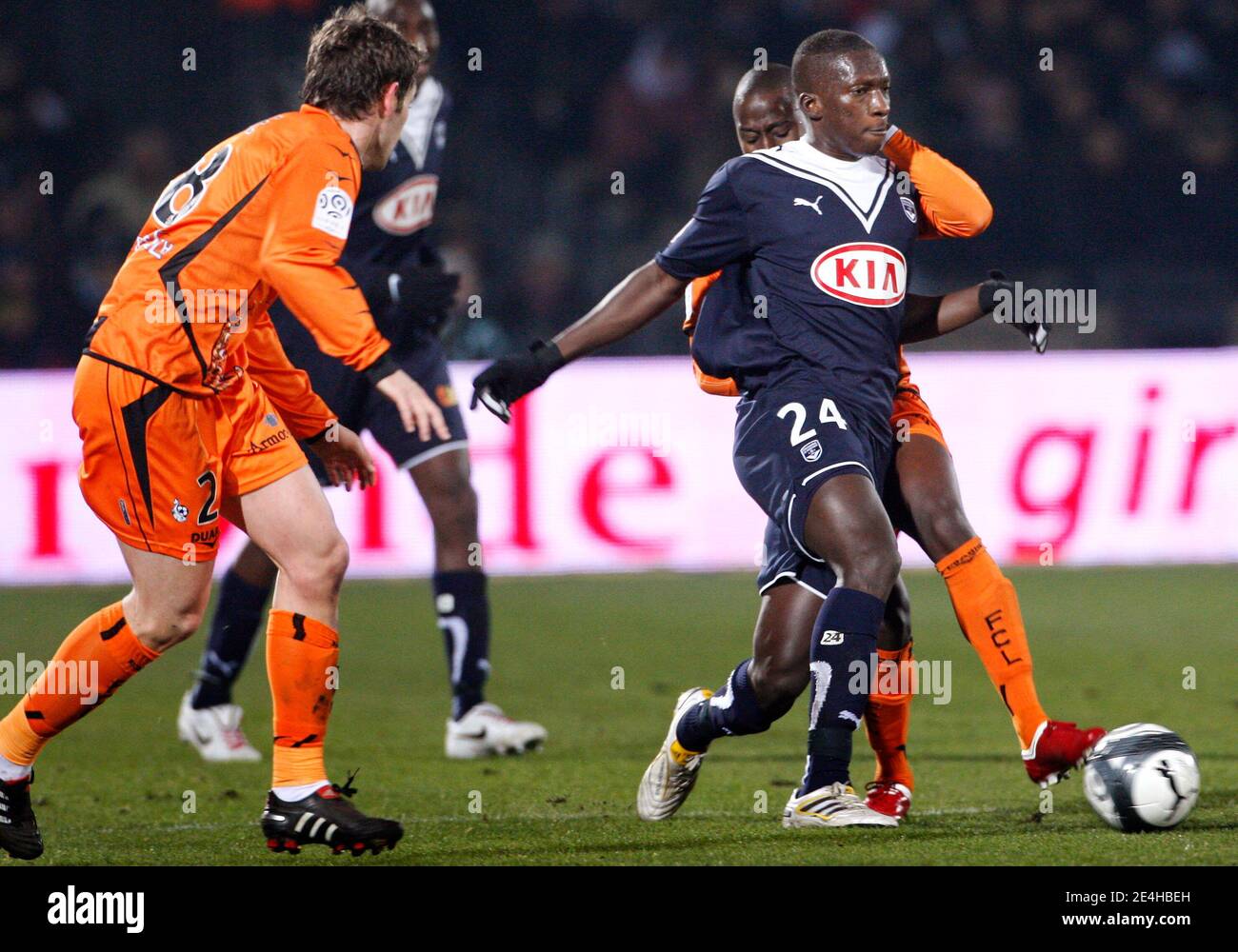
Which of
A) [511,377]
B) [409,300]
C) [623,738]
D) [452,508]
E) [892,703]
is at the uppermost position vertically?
[409,300]

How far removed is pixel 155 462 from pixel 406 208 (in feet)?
8.37

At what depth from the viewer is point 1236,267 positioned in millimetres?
11945

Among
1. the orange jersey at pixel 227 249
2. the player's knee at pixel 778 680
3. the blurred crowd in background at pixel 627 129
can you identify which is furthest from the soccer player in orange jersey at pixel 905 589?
the blurred crowd in background at pixel 627 129

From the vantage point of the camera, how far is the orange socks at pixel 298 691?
4191 millimetres

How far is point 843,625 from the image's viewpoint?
4.22m

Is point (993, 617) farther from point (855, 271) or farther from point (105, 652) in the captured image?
point (105, 652)

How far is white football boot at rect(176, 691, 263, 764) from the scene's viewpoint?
19.8ft

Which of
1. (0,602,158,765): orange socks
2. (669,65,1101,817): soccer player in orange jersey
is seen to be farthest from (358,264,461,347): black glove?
(0,602,158,765): orange socks

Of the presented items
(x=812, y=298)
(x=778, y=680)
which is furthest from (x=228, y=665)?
(x=812, y=298)

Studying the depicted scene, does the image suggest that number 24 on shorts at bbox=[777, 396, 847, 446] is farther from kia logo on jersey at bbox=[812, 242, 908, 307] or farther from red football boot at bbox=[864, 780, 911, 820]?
red football boot at bbox=[864, 780, 911, 820]

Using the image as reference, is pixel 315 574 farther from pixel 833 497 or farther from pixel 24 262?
pixel 24 262

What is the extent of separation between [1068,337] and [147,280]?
305 inches

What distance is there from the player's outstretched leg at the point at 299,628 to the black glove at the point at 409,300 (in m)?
2.06
